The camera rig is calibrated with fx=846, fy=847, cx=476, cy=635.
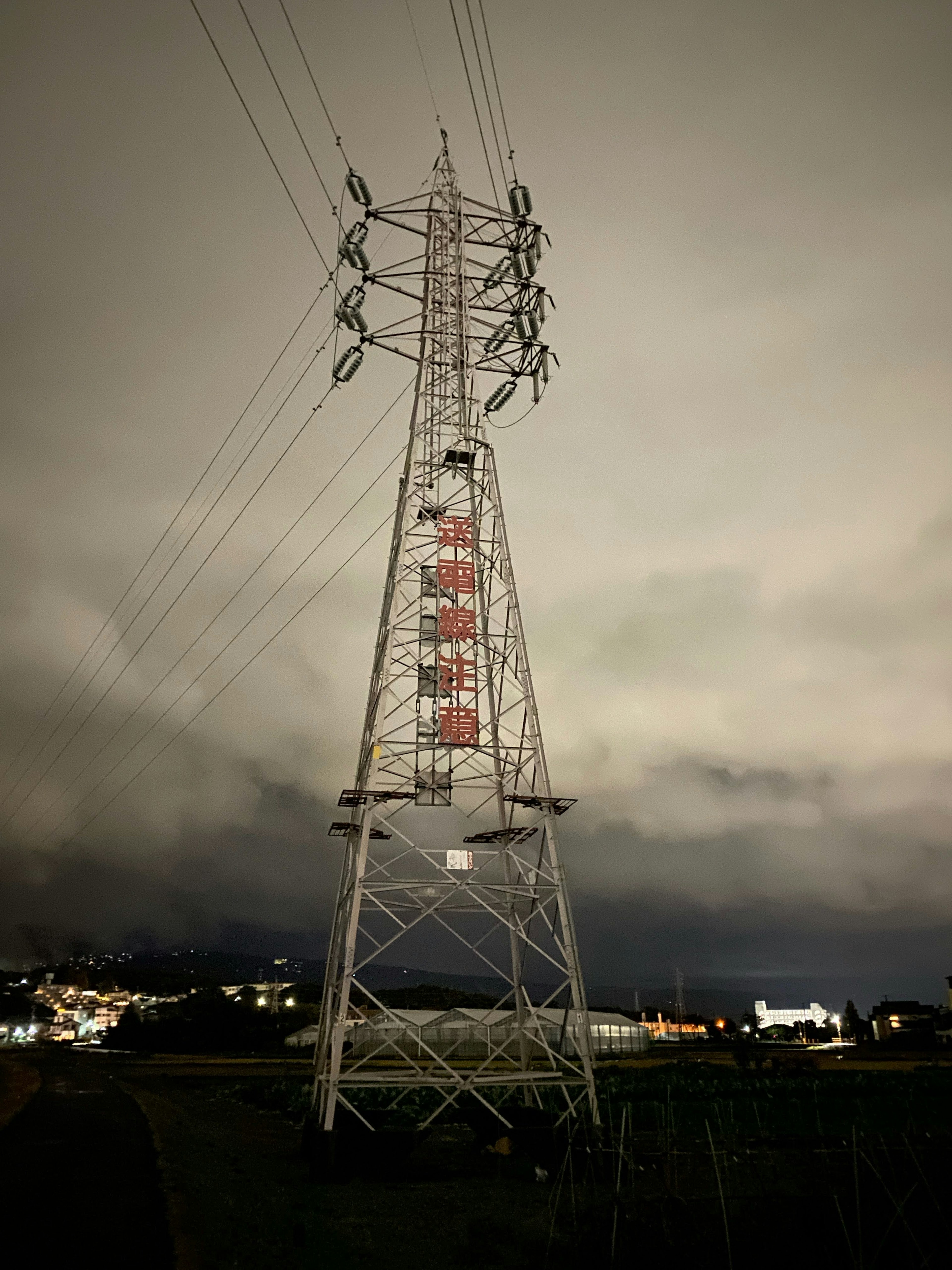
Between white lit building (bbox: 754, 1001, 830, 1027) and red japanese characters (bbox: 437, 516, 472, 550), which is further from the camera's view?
white lit building (bbox: 754, 1001, 830, 1027)

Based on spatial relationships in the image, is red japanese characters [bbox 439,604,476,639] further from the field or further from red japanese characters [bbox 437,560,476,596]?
the field

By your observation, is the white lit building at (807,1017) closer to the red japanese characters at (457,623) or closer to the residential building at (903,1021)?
the residential building at (903,1021)

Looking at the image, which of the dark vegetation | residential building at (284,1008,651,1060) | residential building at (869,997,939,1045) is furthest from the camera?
residential building at (869,997,939,1045)

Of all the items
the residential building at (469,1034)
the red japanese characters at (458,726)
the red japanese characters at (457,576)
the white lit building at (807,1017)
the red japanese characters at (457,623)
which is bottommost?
the residential building at (469,1034)

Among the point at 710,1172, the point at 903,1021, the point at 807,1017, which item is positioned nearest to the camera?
the point at 710,1172

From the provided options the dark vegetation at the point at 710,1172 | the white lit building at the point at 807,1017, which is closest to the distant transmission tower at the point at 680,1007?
the white lit building at the point at 807,1017

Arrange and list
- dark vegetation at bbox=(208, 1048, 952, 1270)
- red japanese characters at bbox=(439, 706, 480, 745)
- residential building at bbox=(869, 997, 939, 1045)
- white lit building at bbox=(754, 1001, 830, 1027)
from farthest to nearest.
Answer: white lit building at bbox=(754, 1001, 830, 1027), residential building at bbox=(869, 997, 939, 1045), red japanese characters at bbox=(439, 706, 480, 745), dark vegetation at bbox=(208, 1048, 952, 1270)

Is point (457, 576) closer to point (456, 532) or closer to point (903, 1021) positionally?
point (456, 532)

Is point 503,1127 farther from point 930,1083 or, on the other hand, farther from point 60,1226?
point 930,1083

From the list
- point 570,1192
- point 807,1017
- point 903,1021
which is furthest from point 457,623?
point 807,1017

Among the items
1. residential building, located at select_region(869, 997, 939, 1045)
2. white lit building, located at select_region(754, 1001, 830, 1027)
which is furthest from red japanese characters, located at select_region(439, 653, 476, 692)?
white lit building, located at select_region(754, 1001, 830, 1027)

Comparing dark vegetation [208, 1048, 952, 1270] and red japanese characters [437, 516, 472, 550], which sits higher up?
red japanese characters [437, 516, 472, 550]

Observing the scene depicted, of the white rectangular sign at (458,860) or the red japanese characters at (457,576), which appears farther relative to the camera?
the red japanese characters at (457,576)

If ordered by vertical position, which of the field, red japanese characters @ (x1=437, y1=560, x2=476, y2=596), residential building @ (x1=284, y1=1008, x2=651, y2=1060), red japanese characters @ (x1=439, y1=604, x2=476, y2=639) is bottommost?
the field
